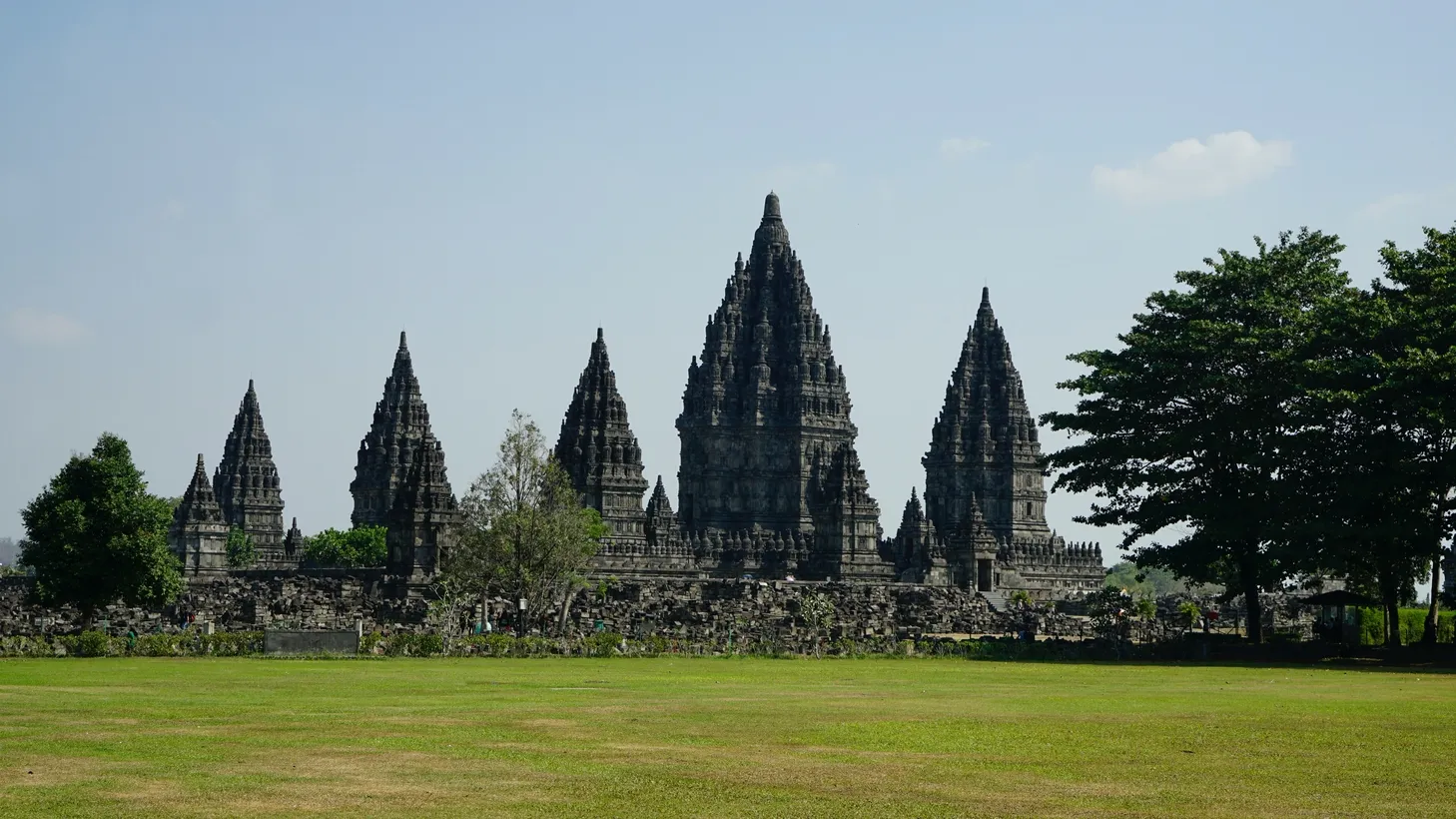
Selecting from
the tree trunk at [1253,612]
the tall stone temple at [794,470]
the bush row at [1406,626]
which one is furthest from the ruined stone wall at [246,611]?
the tall stone temple at [794,470]

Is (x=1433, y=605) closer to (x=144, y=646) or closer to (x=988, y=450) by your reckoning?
(x=144, y=646)

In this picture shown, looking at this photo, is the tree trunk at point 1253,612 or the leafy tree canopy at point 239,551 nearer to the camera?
the tree trunk at point 1253,612

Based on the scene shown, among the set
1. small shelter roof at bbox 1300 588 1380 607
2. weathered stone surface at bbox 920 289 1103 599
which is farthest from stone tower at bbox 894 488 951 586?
small shelter roof at bbox 1300 588 1380 607

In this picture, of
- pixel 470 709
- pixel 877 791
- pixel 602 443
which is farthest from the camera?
pixel 602 443

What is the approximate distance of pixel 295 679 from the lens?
125 ft

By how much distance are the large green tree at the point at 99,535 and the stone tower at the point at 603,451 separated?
72861mm

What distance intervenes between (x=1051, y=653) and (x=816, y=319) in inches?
3926

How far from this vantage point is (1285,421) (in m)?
57.1

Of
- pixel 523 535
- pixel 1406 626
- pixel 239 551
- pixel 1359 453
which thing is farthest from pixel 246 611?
pixel 239 551

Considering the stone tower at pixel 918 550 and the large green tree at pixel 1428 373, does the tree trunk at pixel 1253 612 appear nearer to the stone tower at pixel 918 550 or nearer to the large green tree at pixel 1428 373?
the large green tree at pixel 1428 373

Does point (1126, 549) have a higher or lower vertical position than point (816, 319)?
lower

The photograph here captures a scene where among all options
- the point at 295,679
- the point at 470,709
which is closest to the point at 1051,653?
the point at 295,679

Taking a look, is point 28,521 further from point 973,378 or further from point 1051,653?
point 973,378

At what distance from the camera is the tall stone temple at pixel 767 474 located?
13250 centimetres
